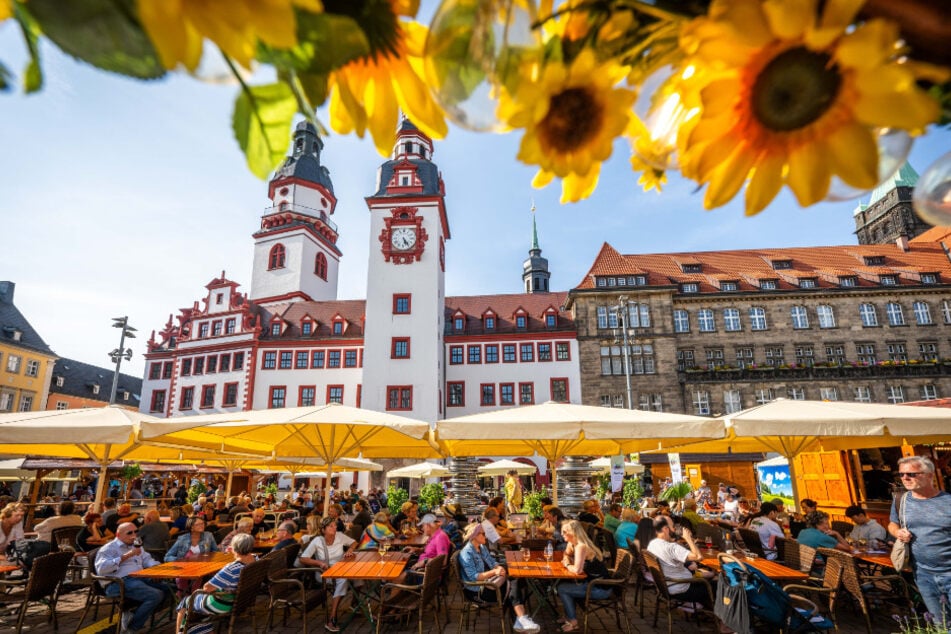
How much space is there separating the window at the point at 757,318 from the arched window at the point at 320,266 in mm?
29827

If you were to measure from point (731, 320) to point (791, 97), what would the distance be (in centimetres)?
3503

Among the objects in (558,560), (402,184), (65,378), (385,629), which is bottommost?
(385,629)

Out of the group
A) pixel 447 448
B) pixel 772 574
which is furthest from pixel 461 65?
pixel 447 448

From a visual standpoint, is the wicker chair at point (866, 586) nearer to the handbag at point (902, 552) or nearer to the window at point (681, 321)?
the handbag at point (902, 552)

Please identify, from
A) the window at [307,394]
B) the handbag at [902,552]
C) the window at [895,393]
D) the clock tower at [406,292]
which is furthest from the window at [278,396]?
the window at [895,393]

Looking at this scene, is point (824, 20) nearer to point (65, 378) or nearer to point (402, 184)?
point (402, 184)

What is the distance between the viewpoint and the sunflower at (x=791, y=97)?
1.72ft

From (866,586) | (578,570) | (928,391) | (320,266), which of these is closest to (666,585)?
(578,570)

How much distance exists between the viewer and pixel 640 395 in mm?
30359

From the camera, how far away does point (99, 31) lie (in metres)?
0.41

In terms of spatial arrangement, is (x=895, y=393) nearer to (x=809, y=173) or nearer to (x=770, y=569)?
(x=770, y=569)

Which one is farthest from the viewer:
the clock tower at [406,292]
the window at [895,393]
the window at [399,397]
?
the clock tower at [406,292]

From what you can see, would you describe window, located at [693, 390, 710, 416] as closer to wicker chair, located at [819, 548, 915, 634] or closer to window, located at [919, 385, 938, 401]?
window, located at [919, 385, 938, 401]

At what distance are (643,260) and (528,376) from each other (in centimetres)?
1171
